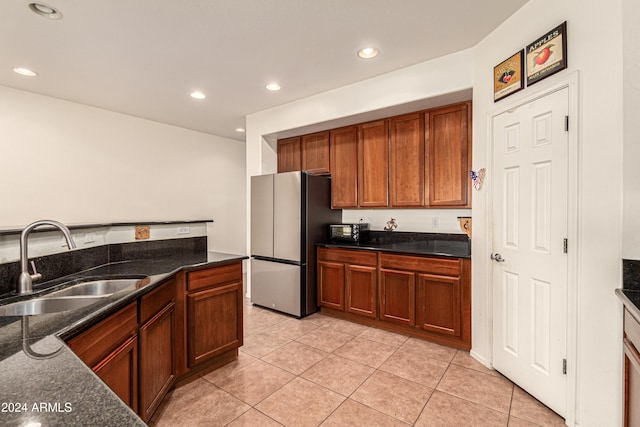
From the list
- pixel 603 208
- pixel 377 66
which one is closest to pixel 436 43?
pixel 377 66

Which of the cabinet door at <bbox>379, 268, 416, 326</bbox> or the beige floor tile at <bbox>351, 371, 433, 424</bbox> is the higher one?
the cabinet door at <bbox>379, 268, 416, 326</bbox>

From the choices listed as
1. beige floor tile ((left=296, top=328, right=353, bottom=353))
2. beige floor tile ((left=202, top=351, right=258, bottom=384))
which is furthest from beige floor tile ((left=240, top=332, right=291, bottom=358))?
beige floor tile ((left=296, top=328, right=353, bottom=353))

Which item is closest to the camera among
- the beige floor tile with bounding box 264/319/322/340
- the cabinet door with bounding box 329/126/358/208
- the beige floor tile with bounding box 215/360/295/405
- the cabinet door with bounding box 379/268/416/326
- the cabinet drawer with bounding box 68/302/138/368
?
the cabinet drawer with bounding box 68/302/138/368

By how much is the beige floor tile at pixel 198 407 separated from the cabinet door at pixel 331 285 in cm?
171

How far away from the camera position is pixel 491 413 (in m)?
1.90

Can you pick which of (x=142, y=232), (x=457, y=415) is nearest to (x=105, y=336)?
(x=142, y=232)

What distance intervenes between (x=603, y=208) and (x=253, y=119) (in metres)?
3.93

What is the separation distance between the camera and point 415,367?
2482 millimetres

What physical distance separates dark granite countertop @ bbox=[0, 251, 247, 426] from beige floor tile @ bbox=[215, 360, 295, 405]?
1181mm

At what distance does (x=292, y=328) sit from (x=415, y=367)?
4.52 feet

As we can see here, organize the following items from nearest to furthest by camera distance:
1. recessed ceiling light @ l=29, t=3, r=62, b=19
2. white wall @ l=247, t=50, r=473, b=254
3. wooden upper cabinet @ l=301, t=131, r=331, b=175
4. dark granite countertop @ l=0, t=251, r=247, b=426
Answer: dark granite countertop @ l=0, t=251, r=247, b=426 → recessed ceiling light @ l=29, t=3, r=62, b=19 → white wall @ l=247, t=50, r=473, b=254 → wooden upper cabinet @ l=301, t=131, r=331, b=175

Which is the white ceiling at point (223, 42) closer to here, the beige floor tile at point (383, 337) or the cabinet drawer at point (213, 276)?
the cabinet drawer at point (213, 276)

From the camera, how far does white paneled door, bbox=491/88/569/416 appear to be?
6.10 ft

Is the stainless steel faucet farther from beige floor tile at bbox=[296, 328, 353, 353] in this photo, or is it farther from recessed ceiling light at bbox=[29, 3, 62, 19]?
beige floor tile at bbox=[296, 328, 353, 353]
